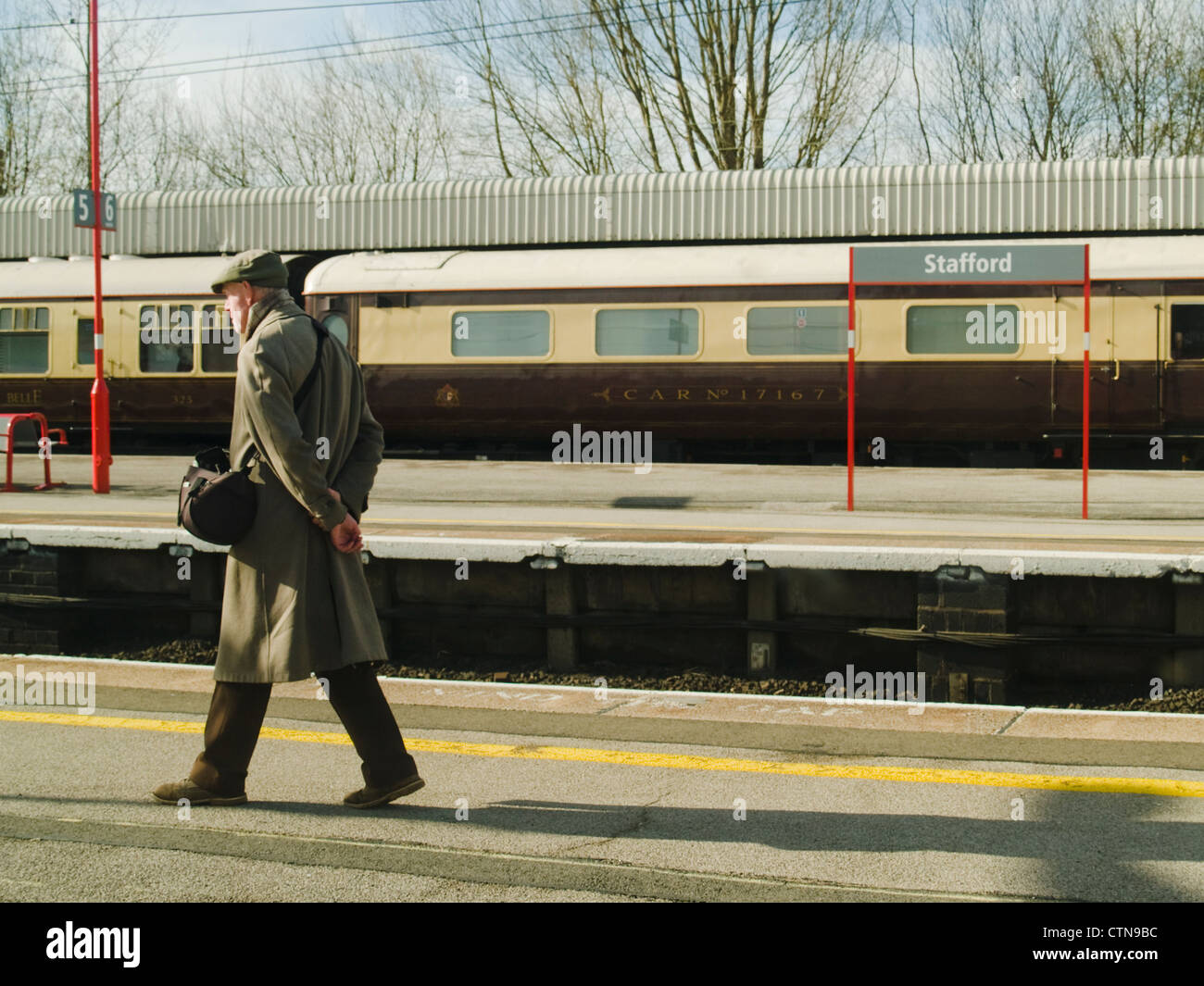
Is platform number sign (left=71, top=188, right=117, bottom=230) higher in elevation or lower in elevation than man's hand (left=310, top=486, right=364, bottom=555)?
higher

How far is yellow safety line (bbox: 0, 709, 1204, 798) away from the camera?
5.19 meters

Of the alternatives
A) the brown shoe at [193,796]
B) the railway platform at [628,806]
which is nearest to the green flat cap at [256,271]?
the brown shoe at [193,796]

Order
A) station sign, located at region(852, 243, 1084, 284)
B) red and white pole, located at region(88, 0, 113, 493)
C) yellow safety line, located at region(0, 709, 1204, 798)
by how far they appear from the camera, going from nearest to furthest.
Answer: yellow safety line, located at region(0, 709, 1204, 798)
station sign, located at region(852, 243, 1084, 284)
red and white pole, located at region(88, 0, 113, 493)

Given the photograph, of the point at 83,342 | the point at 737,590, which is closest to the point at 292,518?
the point at 737,590

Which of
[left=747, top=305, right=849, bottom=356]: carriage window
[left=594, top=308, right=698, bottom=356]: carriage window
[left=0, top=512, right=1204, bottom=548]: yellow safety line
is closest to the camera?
[left=0, top=512, right=1204, bottom=548]: yellow safety line

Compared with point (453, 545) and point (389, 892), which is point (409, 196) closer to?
point (453, 545)

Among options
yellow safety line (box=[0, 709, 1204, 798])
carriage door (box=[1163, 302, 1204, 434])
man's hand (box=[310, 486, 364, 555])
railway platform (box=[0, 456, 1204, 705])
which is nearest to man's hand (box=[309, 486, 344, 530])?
man's hand (box=[310, 486, 364, 555])

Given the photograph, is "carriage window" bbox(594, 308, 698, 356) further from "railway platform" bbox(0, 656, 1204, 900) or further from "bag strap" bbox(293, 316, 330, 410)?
"bag strap" bbox(293, 316, 330, 410)

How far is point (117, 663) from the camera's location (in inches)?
307

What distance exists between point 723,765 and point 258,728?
185cm

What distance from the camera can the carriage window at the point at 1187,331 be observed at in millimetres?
17062

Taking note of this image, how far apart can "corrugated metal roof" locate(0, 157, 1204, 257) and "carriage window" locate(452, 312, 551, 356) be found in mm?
4818

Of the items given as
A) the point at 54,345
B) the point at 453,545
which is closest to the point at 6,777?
the point at 453,545
